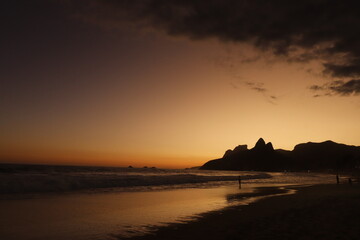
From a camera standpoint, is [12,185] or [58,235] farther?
[12,185]

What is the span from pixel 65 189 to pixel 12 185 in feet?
17.6

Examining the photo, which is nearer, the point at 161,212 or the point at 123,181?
the point at 161,212

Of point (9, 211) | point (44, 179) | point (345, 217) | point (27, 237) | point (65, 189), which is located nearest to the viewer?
point (27, 237)

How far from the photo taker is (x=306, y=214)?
15.0 meters

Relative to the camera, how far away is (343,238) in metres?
9.75

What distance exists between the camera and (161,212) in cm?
1661

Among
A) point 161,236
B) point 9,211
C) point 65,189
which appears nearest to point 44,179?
point 65,189

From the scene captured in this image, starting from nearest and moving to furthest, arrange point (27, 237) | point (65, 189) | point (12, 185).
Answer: point (27, 237) < point (12, 185) < point (65, 189)

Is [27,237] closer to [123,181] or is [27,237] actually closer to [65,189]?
[65,189]

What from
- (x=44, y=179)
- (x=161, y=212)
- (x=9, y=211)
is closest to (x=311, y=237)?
(x=161, y=212)

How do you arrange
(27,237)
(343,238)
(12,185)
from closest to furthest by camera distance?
(343,238)
(27,237)
(12,185)

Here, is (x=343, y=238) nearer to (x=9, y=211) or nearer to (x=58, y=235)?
(x=58, y=235)

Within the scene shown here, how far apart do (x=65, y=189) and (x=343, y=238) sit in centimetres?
3004

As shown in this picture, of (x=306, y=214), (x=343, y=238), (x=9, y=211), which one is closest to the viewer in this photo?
(x=343, y=238)
